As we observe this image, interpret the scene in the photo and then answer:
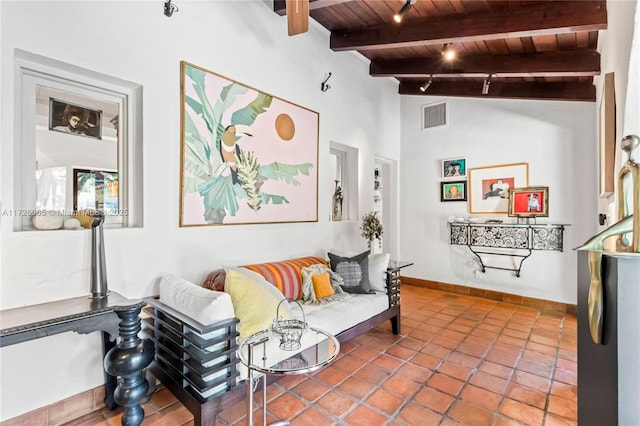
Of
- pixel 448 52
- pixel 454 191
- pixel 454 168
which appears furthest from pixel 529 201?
pixel 448 52

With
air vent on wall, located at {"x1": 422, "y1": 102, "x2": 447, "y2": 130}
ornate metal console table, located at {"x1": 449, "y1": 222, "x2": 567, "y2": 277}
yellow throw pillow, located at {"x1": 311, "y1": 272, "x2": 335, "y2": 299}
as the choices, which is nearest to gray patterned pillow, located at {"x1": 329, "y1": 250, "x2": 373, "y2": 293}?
yellow throw pillow, located at {"x1": 311, "y1": 272, "x2": 335, "y2": 299}

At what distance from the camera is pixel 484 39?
9.19 ft

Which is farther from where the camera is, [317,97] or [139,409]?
[317,97]

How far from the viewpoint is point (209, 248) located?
8.61 feet

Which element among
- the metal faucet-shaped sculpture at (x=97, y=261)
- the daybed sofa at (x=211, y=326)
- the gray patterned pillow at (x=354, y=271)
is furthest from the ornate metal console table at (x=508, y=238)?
the metal faucet-shaped sculpture at (x=97, y=261)

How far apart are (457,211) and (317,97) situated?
9.04 feet

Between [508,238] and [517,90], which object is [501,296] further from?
[517,90]

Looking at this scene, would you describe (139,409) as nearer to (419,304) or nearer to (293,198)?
(293,198)

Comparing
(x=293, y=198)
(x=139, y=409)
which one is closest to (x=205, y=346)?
(x=139, y=409)

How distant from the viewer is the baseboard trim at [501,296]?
12.7 feet

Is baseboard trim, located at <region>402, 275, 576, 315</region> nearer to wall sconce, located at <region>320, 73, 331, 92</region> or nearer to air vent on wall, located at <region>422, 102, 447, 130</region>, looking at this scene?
air vent on wall, located at <region>422, 102, 447, 130</region>

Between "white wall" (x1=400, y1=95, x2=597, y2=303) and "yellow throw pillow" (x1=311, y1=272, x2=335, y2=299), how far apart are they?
2694 mm

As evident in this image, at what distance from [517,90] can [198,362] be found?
4656 mm

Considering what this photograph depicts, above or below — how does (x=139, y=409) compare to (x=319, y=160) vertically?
below
